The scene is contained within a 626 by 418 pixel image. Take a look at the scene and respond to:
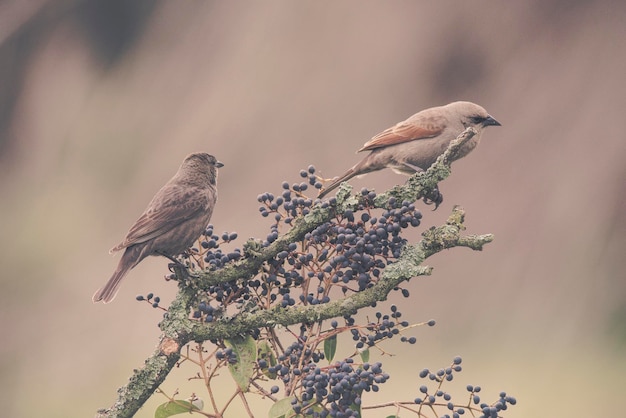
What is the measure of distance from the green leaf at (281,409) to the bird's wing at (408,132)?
55.4 inches

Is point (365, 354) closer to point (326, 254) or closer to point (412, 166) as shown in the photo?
point (326, 254)

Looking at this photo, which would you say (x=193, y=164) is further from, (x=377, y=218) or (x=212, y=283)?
(x=377, y=218)

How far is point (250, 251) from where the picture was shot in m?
1.93

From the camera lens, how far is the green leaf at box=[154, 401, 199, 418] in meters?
1.95

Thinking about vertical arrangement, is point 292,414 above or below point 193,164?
below

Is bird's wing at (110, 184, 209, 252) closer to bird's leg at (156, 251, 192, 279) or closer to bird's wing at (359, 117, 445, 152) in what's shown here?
bird's leg at (156, 251, 192, 279)

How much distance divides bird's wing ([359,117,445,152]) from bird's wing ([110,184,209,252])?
34.8 inches

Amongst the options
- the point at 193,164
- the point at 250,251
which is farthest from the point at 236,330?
the point at 193,164

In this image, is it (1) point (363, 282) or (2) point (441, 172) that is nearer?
(1) point (363, 282)

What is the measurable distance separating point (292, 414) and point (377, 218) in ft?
2.06

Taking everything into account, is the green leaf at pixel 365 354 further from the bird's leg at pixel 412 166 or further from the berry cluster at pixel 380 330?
the bird's leg at pixel 412 166

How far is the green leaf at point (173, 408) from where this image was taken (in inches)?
76.9

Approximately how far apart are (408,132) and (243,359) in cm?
147

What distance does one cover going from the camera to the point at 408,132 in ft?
9.77
